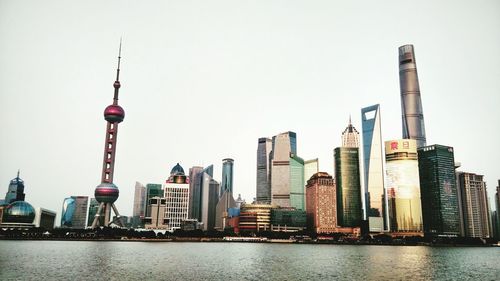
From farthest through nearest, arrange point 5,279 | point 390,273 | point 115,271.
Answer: point 390,273
point 115,271
point 5,279

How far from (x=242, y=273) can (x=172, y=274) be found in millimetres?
14952

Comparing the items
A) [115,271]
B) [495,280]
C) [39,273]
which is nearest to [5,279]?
[39,273]

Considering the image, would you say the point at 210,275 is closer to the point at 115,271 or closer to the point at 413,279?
the point at 115,271

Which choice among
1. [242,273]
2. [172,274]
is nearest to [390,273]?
[242,273]

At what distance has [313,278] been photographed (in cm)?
8144

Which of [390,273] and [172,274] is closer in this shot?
[172,274]

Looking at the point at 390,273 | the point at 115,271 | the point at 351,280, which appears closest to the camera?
the point at 351,280

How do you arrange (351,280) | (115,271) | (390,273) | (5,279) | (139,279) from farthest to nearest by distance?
(390,273), (115,271), (351,280), (139,279), (5,279)

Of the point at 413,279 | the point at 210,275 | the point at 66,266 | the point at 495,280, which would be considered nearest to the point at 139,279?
the point at 210,275

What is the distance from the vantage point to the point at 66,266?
9194 centimetres

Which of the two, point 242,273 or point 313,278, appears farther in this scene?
point 242,273

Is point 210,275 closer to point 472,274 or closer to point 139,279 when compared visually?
point 139,279

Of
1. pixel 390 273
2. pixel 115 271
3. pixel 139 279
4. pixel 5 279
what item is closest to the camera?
pixel 5 279

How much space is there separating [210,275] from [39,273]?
31.6 m
